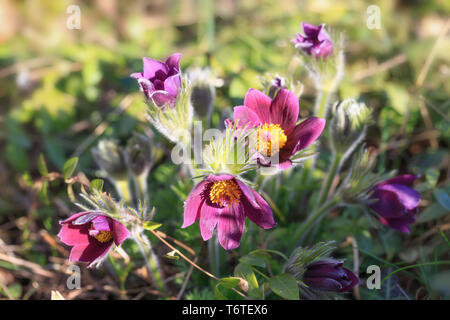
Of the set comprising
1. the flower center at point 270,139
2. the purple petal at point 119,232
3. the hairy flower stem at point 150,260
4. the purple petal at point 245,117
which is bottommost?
the hairy flower stem at point 150,260

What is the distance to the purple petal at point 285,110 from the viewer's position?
1309mm

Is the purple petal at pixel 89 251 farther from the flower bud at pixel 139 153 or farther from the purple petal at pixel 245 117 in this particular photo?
the purple petal at pixel 245 117

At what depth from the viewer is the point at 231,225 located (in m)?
1.24

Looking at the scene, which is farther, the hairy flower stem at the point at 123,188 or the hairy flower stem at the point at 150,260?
the hairy flower stem at the point at 123,188

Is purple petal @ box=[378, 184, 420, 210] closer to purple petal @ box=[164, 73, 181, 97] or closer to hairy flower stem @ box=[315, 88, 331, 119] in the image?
hairy flower stem @ box=[315, 88, 331, 119]

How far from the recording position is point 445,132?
1950 millimetres

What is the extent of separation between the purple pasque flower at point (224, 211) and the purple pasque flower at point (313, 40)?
22.7 inches

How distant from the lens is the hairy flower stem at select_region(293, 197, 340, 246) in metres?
1.48

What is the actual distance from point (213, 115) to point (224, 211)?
2.50ft

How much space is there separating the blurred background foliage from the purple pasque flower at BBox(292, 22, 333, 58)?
228 millimetres

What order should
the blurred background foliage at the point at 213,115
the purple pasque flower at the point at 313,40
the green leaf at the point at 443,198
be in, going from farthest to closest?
the blurred background foliage at the point at 213,115 < the green leaf at the point at 443,198 < the purple pasque flower at the point at 313,40

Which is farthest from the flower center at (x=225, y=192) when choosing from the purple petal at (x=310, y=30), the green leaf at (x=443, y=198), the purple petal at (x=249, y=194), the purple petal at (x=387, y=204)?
the green leaf at (x=443, y=198)

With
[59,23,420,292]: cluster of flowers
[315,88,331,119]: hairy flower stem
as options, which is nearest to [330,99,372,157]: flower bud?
[315,88,331,119]: hairy flower stem
